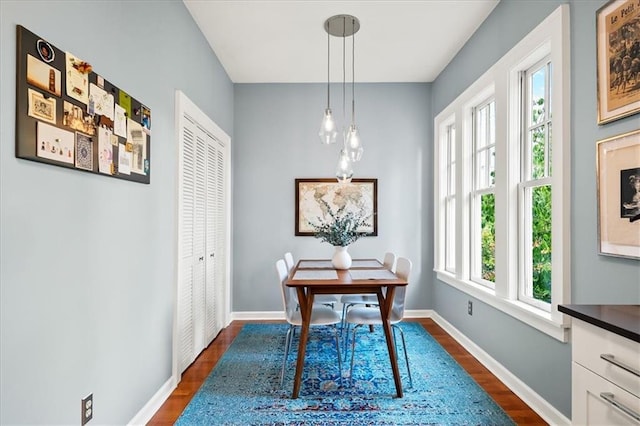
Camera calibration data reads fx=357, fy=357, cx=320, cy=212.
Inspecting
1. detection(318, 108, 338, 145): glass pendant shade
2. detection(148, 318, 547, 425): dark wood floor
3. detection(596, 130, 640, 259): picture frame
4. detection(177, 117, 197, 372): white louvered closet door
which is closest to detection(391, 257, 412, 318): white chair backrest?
detection(148, 318, 547, 425): dark wood floor

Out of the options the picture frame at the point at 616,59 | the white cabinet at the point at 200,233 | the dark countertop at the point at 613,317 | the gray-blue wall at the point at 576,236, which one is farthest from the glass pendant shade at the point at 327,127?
the dark countertop at the point at 613,317

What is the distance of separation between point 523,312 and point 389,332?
0.90m

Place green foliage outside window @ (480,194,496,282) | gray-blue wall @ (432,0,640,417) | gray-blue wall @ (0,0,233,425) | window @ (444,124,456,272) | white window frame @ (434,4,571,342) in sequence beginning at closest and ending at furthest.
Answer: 1. gray-blue wall @ (0,0,233,425)
2. gray-blue wall @ (432,0,640,417)
3. white window frame @ (434,4,571,342)
4. green foliage outside window @ (480,194,496,282)
5. window @ (444,124,456,272)

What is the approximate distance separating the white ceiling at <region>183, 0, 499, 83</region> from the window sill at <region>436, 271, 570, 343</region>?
2.32 meters

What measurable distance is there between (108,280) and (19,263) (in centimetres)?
56

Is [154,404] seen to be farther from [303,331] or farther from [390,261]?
[390,261]

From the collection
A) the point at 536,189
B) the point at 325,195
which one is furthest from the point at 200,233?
the point at 536,189

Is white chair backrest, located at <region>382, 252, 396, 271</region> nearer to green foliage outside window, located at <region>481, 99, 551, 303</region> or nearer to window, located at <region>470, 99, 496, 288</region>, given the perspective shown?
window, located at <region>470, 99, 496, 288</region>

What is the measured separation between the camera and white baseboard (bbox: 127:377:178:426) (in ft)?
6.80

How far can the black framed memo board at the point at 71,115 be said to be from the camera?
1258 mm

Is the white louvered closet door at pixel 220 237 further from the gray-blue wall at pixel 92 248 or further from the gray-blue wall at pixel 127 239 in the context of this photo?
the gray-blue wall at pixel 92 248

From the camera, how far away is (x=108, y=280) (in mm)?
1778

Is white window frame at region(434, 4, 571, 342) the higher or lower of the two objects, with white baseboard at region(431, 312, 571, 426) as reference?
higher

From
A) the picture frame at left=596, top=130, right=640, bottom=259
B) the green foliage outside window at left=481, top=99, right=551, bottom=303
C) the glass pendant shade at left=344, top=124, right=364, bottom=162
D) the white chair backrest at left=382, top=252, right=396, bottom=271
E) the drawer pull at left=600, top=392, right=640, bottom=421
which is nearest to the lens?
the drawer pull at left=600, top=392, right=640, bottom=421
